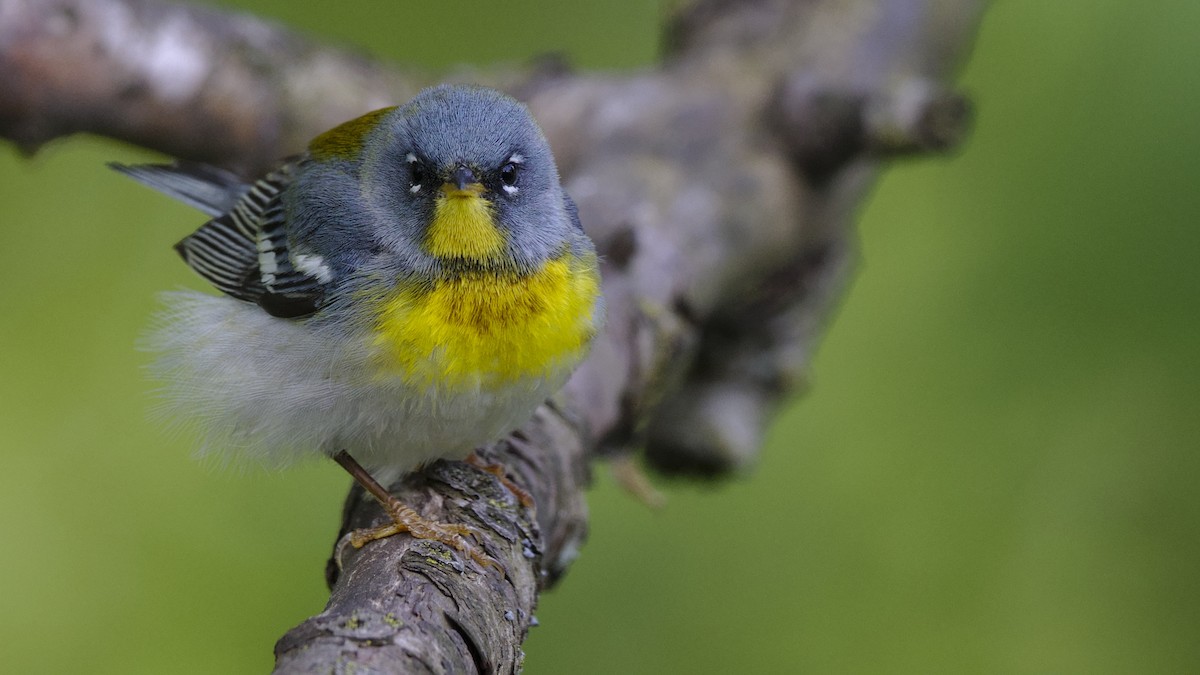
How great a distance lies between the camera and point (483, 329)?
8.65 ft

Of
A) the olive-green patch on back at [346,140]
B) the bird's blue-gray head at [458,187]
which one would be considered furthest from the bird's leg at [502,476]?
the olive-green patch on back at [346,140]

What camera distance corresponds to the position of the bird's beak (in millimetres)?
2703

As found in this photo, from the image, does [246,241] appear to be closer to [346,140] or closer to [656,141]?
[346,140]

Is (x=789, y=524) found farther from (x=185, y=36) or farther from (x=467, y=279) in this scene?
(x=185, y=36)

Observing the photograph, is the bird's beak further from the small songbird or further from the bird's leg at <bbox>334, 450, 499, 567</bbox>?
the bird's leg at <bbox>334, 450, 499, 567</bbox>

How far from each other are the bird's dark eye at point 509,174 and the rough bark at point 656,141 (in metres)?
0.69

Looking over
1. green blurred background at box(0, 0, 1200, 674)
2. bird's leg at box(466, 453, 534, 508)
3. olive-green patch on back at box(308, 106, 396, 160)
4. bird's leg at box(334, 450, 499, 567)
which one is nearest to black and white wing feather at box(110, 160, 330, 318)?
olive-green patch on back at box(308, 106, 396, 160)

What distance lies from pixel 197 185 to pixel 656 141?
1688 millimetres

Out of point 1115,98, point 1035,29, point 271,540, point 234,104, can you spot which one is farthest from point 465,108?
point 1035,29

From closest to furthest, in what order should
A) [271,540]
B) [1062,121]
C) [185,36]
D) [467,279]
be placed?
[467,279], [185,36], [271,540], [1062,121]

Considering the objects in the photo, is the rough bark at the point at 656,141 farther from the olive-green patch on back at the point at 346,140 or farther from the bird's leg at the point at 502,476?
the olive-green patch on back at the point at 346,140

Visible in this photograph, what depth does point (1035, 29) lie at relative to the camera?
5117mm

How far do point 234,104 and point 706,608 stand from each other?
8.82 ft

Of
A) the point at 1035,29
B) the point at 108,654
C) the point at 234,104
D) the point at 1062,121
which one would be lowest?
the point at 108,654
